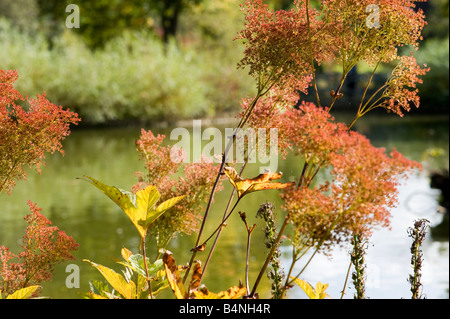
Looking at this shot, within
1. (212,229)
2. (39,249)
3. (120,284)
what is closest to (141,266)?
(120,284)

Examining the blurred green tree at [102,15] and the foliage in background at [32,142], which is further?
the blurred green tree at [102,15]

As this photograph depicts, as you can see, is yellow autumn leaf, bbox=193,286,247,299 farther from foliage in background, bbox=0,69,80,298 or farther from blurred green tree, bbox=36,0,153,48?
blurred green tree, bbox=36,0,153,48

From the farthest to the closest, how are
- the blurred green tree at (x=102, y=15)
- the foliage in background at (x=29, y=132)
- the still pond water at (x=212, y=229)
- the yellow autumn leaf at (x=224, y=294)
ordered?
the blurred green tree at (x=102, y=15), the still pond water at (x=212, y=229), the foliage in background at (x=29, y=132), the yellow autumn leaf at (x=224, y=294)

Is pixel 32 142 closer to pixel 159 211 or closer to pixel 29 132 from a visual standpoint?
pixel 29 132

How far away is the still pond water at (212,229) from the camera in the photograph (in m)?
3.03

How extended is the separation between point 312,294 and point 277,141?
194 millimetres

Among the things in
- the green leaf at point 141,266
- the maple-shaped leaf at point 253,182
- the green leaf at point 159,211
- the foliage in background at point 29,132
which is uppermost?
the foliage in background at point 29,132

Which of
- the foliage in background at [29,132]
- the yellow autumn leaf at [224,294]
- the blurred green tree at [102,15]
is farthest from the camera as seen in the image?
the blurred green tree at [102,15]

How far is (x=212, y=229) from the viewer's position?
425 cm

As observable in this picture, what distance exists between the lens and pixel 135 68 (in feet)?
36.9

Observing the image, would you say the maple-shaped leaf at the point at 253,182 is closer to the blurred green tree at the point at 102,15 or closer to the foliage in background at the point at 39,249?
the foliage in background at the point at 39,249

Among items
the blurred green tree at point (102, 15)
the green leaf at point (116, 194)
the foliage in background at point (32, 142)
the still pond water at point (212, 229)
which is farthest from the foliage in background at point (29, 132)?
the blurred green tree at point (102, 15)

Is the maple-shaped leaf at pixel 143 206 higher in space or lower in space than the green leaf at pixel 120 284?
higher
